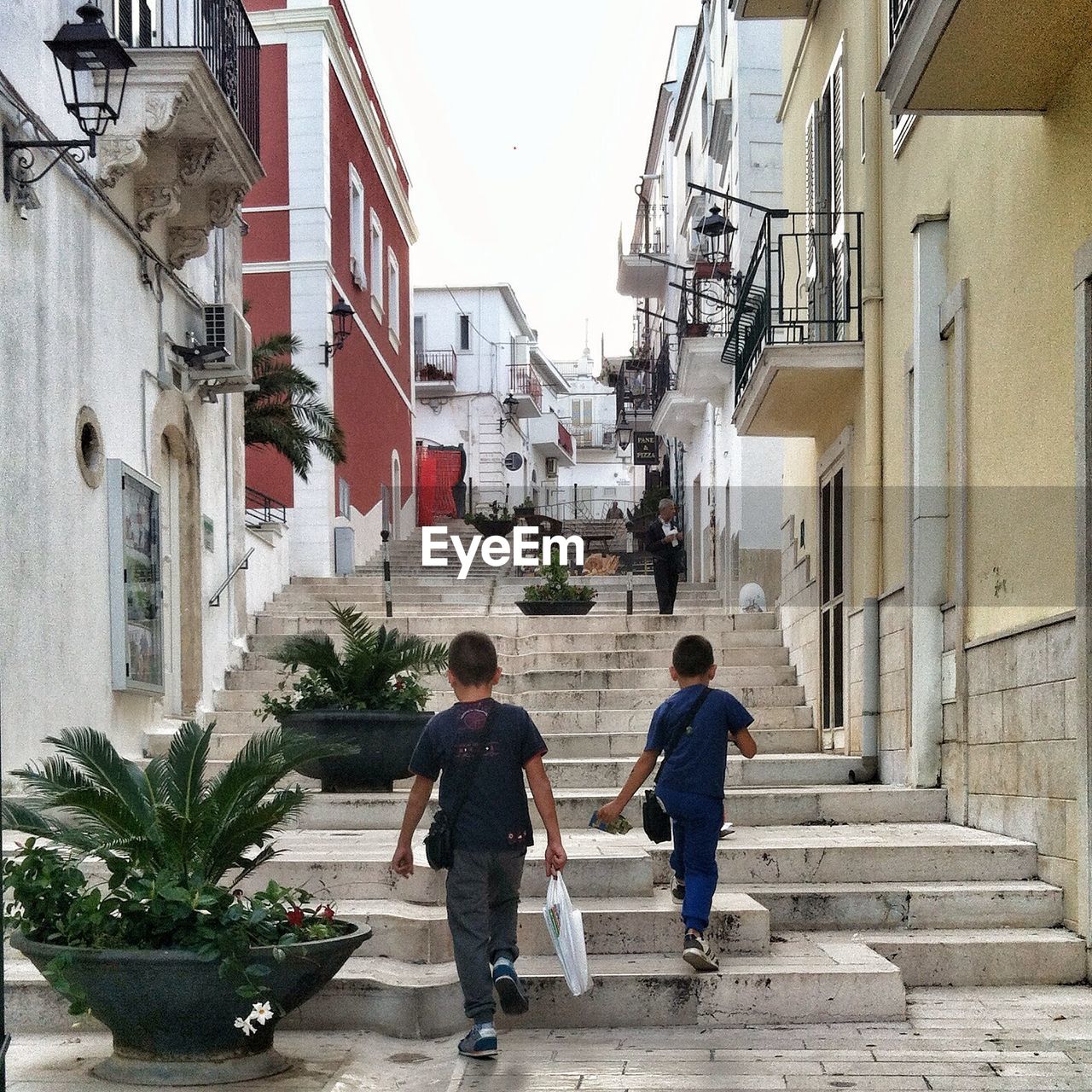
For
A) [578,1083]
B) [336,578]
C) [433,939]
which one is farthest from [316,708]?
[336,578]

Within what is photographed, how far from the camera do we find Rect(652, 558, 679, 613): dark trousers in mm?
18172

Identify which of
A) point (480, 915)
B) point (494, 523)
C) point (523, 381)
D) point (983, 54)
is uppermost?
point (523, 381)

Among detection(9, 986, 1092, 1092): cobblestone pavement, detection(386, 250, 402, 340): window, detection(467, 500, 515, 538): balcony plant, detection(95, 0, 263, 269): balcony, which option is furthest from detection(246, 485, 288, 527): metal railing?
detection(9, 986, 1092, 1092): cobblestone pavement

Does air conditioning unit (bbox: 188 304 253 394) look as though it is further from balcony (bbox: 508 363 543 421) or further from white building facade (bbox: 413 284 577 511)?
balcony (bbox: 508 363 543 421)

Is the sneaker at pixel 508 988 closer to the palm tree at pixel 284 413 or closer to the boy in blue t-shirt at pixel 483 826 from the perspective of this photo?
the boy in blue t-shirt at pixel 483 826

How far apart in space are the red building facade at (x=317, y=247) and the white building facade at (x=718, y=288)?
4.82 meters

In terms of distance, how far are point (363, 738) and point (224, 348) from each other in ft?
16.7

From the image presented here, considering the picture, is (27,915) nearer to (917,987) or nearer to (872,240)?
(917,987)

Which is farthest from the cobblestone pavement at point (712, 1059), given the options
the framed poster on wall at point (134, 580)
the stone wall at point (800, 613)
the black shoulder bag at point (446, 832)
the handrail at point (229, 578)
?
the handrail at point (229, 578)


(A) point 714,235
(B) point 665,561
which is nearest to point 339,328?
(A) point 714,235

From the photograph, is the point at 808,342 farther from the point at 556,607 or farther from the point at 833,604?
the point at 556,607

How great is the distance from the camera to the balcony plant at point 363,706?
34.1 ft

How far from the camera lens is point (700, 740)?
7121mm

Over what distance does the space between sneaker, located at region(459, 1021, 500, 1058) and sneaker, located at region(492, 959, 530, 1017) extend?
3.9 inches
